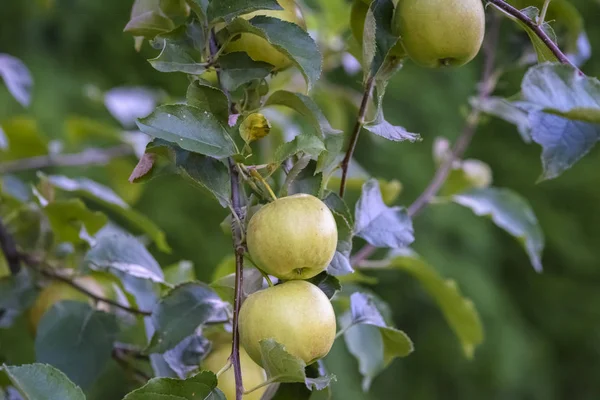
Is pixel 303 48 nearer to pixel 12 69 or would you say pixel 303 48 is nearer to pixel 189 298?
pixel 189 298

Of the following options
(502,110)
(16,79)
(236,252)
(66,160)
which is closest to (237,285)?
(236,252)

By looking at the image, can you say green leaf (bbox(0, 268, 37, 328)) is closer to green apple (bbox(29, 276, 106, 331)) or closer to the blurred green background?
green apple (bbox(29, 276, 106, 331))

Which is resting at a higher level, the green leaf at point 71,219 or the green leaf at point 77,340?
the green leaf at point 71,219

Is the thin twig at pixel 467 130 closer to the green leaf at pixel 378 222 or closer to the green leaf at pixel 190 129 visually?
the green leaf at pixel 378 222

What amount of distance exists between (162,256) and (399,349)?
1207 millimetres

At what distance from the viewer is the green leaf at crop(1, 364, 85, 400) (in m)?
0.37

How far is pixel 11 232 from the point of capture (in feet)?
2.40

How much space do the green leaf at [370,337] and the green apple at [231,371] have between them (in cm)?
7

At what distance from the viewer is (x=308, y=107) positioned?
45 cm

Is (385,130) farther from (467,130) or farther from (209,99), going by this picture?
(467,130)

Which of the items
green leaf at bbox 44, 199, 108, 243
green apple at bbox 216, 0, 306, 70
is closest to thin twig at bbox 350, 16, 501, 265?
green leaf at bbox 44, 199, 108, 243

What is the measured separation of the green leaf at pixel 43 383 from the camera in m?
0.37

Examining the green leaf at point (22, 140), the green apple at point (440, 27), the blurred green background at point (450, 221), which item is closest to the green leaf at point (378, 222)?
the green apple at point (440, 27)

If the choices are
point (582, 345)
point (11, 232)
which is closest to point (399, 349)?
point (11, 232)
